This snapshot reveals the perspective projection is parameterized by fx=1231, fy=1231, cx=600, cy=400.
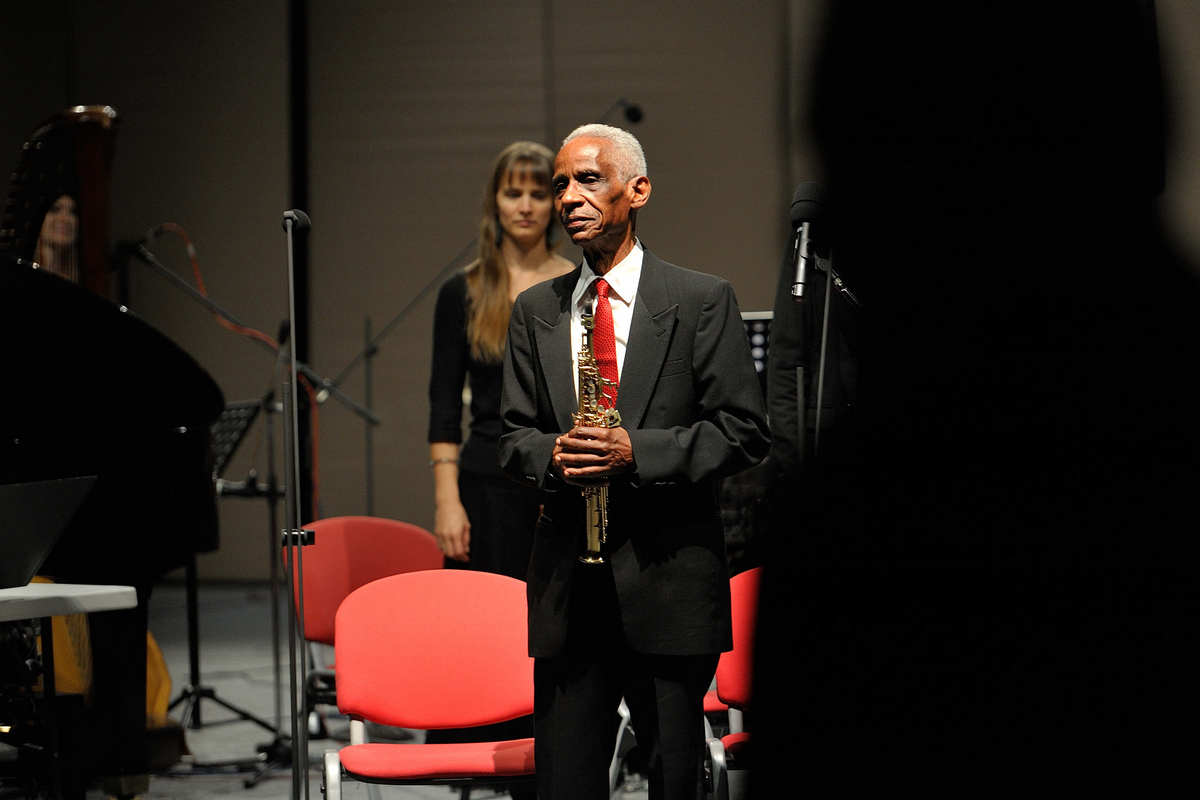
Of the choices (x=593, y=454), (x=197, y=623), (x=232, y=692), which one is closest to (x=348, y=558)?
(x=197, y=623)

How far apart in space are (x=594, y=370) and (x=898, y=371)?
137cm

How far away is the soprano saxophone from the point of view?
5.60ft

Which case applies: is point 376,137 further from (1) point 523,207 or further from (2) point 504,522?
(2) point 504,522

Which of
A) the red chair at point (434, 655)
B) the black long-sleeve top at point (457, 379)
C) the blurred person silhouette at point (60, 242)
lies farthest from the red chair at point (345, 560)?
the blurred person silhouette at point (60, 242)

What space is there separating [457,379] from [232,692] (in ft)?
8.75

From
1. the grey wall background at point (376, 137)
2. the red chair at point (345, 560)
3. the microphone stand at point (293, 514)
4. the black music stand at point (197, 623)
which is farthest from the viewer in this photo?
the grey wall background at point (376, 137)

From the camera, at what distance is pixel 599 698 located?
175 centimetres

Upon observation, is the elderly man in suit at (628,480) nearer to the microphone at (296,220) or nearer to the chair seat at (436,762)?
the chair seat at (436,762)

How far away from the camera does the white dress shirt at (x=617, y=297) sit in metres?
1.83

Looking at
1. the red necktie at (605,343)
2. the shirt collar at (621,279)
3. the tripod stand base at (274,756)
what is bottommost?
the tripod stand base at (274,756)

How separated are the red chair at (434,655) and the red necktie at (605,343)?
0.90 meters

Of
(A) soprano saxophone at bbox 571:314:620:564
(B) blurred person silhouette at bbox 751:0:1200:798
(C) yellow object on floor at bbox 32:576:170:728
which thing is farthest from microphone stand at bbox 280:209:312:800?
(B) blurred person silhouette at bbox 751:0:1200:798

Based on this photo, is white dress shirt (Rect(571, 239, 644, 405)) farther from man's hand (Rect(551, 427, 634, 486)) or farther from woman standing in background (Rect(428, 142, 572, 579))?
woman standing in background (Rect(428, 142, 572, 579))

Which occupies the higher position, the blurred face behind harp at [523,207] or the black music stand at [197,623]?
the blurred face behind harp at [523,207]
